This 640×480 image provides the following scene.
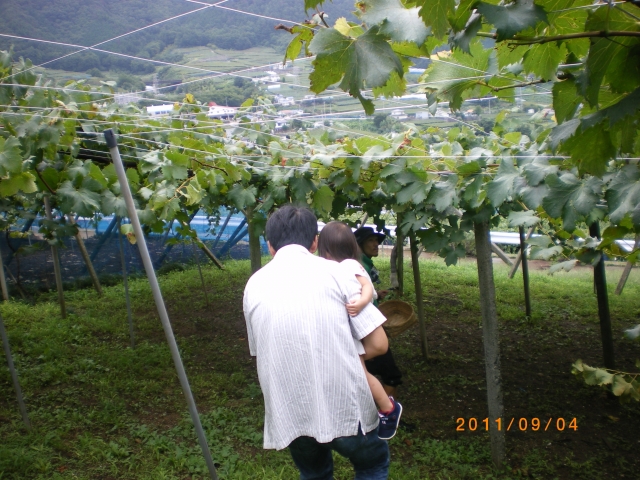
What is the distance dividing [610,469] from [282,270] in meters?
2.70

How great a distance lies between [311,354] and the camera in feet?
4.95

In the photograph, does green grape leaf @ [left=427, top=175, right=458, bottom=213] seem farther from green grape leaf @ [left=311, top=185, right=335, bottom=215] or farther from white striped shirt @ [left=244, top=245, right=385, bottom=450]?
white striped shirt @ [left=244, top=245, right=385, bottom=450]

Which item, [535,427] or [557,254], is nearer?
[557,254]

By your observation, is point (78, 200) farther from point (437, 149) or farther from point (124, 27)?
point (437, 149)

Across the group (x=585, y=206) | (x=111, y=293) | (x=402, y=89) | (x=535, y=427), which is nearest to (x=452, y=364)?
(x=535, y=427)

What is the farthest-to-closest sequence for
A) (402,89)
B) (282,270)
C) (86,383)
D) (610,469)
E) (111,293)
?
(111,293), (86,383), (610,469), (282,270), (402,89)

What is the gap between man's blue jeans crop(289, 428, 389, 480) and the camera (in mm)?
1614

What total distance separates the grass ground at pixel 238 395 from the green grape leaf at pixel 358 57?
8.60 feet

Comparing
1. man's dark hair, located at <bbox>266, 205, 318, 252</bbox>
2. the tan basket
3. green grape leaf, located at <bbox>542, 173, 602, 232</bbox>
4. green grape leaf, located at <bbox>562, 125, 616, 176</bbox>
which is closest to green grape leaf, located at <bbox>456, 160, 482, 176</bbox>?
green grape leaf, located at <bbox>542, 173, 602, 232</bbox>

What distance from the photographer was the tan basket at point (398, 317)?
10.8ft

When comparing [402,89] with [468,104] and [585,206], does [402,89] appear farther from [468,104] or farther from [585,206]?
[468,104]

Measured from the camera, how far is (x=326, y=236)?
7.92ft

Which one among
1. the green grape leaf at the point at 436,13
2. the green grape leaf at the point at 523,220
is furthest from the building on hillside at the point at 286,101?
the green grape leaf at the point at 436,13
